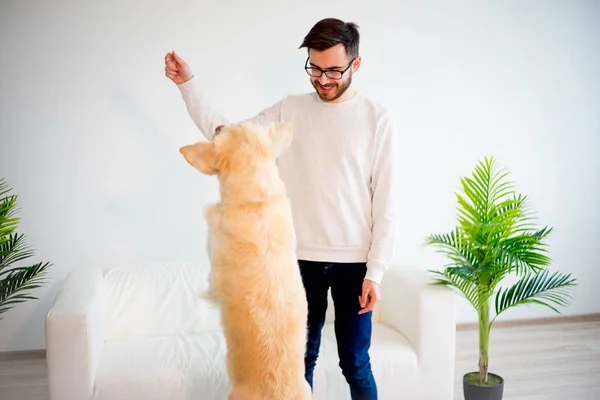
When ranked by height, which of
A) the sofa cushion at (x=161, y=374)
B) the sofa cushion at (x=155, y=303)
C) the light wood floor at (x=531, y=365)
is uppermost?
the sofa cushion at (x=155, y=303)

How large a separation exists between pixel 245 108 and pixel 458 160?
1448mm

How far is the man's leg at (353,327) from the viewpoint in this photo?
6.78 ft

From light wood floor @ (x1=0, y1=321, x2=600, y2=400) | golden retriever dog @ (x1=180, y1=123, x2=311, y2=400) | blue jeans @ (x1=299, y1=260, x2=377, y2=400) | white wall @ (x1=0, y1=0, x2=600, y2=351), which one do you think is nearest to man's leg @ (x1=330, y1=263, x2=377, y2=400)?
blue jeans @ (x1=299, y1=260, x2=377, y2=400)

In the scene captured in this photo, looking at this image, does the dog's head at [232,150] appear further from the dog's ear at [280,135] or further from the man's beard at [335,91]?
the man's beard at [335,91]

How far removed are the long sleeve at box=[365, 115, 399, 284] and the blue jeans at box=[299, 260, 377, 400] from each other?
0.11 metres

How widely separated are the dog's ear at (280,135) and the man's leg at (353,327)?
482mm

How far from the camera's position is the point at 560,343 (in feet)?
12.9

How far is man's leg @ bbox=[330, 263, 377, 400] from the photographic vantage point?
207 centimetres

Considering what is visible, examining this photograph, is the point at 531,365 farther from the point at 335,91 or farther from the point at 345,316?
the point at 335,91

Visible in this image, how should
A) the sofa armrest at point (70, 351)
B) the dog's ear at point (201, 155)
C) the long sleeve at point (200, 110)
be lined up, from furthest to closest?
the sofa armrest at point (70, 351) < the long sleeve at point (200, 110) < the dog's ear at point (201, 155)

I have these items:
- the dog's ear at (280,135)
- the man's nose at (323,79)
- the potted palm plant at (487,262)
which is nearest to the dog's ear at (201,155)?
→ the dog's ear at (280,135)

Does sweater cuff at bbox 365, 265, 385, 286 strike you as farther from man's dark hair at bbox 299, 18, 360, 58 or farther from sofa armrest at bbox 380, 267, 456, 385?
sofa armrest at bbox 380, 267, 456, 385

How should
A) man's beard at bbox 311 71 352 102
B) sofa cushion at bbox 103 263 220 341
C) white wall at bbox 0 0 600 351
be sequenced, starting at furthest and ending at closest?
white wall at bbox 0 0 600 351
sofa cushion at bbox 103 263 220 341
man's beard at bbox 311 71 352 102

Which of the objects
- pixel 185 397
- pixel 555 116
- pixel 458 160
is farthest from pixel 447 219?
pixel 185 397
